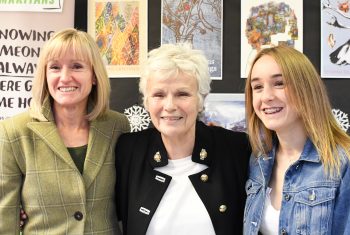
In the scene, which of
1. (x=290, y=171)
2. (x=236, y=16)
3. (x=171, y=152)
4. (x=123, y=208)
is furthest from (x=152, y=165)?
(x=236, y=16)

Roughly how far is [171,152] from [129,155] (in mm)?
196

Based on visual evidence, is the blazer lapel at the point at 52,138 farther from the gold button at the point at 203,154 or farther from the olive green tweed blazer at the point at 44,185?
the gold button at the point at 203,154

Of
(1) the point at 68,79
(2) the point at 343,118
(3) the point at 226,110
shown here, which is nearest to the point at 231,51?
(3) the point at 226,110

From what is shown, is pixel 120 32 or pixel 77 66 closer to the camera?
pixel 77 66

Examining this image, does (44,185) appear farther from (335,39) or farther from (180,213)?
(335,39)

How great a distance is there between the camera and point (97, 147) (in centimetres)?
177

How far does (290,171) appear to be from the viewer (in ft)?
5.10

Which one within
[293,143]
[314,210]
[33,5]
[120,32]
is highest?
[33,5]

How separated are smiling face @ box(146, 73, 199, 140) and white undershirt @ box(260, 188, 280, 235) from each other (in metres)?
0.47

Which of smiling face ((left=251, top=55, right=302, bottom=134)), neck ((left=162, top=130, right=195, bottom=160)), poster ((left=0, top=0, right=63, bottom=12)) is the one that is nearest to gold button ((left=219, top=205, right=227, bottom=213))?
neck ((left=162, top=130, right=195, bottom=160))

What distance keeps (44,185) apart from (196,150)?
26.5 inches

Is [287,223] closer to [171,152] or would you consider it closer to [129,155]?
[171,152]

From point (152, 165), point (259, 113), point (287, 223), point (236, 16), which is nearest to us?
point (287, 223)

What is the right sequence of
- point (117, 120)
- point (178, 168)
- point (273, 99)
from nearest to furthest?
point (273, 99)
point (178, 168)
point (117, 120)
